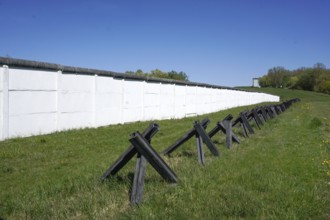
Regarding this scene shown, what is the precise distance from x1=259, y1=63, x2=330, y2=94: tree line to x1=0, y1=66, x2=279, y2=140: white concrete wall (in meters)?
123

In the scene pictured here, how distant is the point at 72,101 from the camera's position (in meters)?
15.1

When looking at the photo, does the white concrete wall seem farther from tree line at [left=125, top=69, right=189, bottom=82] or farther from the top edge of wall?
tree line at [left=125, top=69, right=189, bottom=82]

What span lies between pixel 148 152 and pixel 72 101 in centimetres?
993

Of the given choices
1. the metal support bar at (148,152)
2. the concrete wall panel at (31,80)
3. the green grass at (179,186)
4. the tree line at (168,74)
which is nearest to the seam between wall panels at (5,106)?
the concrete wall panel at (31,80)

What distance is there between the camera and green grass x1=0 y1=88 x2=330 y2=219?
5.02 metres

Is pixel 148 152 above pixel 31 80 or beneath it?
beneath

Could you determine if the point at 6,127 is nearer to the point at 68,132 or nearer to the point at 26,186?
the point at 68,132

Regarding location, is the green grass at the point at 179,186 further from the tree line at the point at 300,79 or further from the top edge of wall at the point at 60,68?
the tree line at the point at 300,79

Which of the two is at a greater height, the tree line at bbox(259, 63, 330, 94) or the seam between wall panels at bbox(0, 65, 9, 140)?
the tree line at bbox(259, 63, 330, 94)

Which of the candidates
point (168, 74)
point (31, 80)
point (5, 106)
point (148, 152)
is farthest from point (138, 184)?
point (168, 74)

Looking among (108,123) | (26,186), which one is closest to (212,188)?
(26,186)

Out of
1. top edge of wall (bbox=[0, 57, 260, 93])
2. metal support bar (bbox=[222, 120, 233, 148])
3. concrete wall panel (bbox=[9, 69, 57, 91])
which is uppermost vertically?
top edge of wall (bbox=[0, 57, 260, 93])

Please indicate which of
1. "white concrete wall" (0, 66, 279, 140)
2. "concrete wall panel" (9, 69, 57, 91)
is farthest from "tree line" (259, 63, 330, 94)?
"concrete wall panel" (9, 69, 57, 91)

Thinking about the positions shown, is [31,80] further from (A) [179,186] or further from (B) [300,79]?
(B) [300,79]
